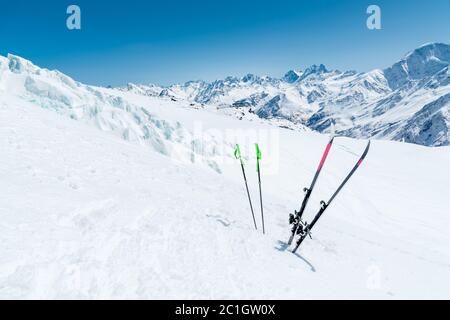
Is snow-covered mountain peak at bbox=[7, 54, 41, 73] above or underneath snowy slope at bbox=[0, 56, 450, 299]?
above

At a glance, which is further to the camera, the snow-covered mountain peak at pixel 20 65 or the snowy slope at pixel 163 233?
the snow-covered mountain peak at pixel 20 65

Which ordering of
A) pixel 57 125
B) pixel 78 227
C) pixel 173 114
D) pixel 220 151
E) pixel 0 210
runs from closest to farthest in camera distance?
pixel 0 210, pixel 78 227, pixel 57 125, pixel 220 151, pixel 173 114

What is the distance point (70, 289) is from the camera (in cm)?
776

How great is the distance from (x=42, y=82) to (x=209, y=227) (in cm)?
2885

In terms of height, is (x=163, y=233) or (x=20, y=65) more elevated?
(x=20, y=65)

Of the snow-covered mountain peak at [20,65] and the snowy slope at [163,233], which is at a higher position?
the snow-covered mountain peak at [20,65]

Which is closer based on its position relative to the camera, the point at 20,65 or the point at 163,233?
the point at 163,233

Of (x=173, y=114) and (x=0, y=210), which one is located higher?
(x=173, y=114)

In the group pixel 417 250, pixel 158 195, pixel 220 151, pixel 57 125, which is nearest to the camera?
pixel 158 195

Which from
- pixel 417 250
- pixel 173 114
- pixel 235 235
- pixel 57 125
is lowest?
pixel 417 250

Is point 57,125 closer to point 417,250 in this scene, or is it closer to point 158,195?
point 158,195

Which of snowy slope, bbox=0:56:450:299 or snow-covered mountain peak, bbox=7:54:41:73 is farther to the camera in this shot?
snow-covered mountain peak, bbox=7:54:41:73

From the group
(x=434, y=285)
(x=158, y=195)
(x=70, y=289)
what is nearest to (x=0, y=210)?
(x=70, y=289)
